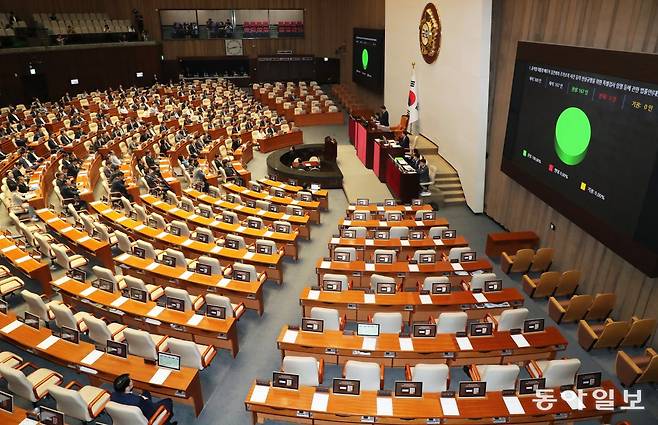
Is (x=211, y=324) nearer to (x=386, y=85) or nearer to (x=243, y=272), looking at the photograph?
(x=243, y=272)

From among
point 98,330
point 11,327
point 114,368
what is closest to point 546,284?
point 114,368

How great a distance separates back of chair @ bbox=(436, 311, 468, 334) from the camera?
28.1 feet

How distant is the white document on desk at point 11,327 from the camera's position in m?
8.40

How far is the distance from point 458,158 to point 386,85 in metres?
10.5

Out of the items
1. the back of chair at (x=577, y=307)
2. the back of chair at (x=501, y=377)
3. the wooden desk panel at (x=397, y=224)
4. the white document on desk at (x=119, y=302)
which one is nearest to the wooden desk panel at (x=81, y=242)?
the white document on desk at (x=119, y=302)

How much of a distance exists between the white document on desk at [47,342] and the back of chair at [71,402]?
1434 mm

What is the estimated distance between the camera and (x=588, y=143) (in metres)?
10.4

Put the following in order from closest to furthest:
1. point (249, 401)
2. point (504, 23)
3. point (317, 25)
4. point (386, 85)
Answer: point (249, 401) → point (504, 23) → point (386, 85) → point (317, 25)

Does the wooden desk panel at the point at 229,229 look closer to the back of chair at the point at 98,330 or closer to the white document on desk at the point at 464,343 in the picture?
the back of chair at the point at 98,330

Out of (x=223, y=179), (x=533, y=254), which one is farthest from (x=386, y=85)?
(x=533, y=254)

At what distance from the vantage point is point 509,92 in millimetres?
13898

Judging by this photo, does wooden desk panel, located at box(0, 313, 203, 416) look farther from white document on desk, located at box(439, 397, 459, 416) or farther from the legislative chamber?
white document on desk, located at box(439, 397, 459, 416)

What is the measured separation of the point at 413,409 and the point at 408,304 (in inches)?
114

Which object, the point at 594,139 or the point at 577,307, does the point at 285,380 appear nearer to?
the point at 577,307
